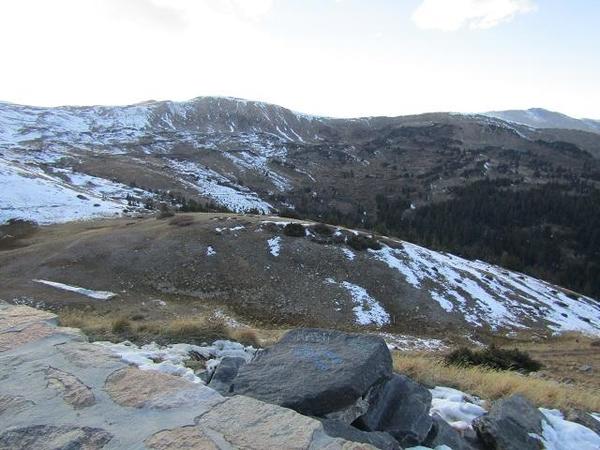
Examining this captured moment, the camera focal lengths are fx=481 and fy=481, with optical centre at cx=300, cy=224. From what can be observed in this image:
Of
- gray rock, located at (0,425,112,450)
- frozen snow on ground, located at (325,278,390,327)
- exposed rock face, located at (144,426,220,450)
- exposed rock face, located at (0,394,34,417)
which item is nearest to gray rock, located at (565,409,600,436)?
exposed rock face, located at (144,426,220,450)

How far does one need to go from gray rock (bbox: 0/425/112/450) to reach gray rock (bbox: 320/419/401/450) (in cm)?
183

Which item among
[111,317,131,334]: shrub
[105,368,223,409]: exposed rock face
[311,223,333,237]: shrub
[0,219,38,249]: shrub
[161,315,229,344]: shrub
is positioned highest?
[105,368,223,409]: exposed rock face

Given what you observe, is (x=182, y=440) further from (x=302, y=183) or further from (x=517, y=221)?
(x=302, y=183)

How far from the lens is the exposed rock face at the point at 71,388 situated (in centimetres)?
393

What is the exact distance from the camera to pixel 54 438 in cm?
340

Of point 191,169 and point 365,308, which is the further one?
point 191,169

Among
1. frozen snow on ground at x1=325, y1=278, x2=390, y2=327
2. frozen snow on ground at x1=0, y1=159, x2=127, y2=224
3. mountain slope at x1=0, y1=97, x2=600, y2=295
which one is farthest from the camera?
mountain slope at x1=0, y1=97, x2=600, y2=295

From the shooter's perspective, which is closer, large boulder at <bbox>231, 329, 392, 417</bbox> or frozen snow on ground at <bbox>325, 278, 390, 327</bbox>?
large boulder at <bbox>231, 329, 392, 417</bbox>

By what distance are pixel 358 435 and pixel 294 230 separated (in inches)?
1393

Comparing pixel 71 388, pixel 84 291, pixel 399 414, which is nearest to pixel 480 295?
pixel 84 291

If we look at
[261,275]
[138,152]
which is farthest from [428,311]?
[138,152]

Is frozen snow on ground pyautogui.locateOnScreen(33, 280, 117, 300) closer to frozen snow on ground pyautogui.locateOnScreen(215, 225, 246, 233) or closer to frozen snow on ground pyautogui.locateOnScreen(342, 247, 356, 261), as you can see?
frozen snow on ground pyautogui.locateOnScreen(215, 225, 246, 233)

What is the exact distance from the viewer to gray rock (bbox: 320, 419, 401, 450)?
13.8ft

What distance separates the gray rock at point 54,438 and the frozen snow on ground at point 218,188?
83.6 m
